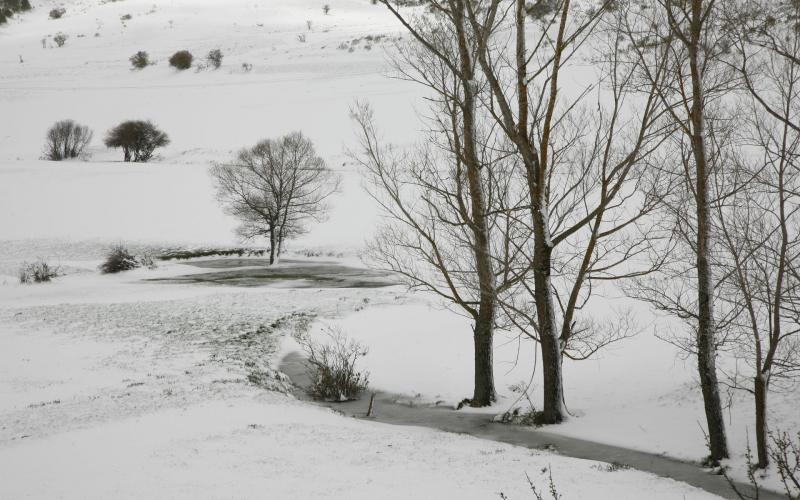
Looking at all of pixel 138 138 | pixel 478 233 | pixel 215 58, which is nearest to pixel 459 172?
pixel 478 233

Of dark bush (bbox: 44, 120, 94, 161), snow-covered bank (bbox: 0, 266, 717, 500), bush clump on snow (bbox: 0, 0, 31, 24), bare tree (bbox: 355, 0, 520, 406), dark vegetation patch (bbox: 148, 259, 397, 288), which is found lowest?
snow-covered bank (bbox: 0, 266, 717, 500)

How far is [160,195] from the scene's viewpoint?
46.9 meters

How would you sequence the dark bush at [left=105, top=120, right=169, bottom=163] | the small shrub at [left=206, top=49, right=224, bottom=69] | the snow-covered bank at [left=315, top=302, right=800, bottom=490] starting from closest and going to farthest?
the snow-covered bank at [left=315, top=302, right=800, bottom=490] → the dark bush at [left=105, top=120, right=169, bottom=163] → the small shrub at [left=206, top=49, right=224, bottom=69]

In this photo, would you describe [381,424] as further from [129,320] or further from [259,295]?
[259,295]

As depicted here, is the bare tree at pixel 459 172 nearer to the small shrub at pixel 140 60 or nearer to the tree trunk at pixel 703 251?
the tree trunk at pixel 703 251

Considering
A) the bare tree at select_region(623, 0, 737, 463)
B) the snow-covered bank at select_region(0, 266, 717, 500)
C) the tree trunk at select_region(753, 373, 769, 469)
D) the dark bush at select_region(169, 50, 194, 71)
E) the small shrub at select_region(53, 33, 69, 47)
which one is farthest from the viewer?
the small shrub at select_region(53, 33, 69, 47)

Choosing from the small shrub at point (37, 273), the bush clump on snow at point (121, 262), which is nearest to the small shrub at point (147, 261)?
the bush clump on snow at point (121, 262)

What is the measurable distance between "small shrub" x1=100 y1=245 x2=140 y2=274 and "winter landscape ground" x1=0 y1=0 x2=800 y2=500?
3.12 feet

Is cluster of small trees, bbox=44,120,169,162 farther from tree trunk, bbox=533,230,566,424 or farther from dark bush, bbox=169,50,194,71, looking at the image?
tree trunk, bbox=533,230,566,424

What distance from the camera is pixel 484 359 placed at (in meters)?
11.3

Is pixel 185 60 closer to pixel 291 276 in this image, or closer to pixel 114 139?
pixel 114 139

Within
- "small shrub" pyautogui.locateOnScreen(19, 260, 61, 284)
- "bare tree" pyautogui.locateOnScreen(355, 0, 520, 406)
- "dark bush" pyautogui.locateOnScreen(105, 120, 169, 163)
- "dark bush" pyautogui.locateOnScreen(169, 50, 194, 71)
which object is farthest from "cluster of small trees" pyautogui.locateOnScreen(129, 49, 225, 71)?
"bare tree" pyautogui.locateOnScreen(355, 0, 520, 406)

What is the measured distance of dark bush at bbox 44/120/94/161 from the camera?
56.2 meters

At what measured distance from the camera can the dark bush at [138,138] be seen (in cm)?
5538
